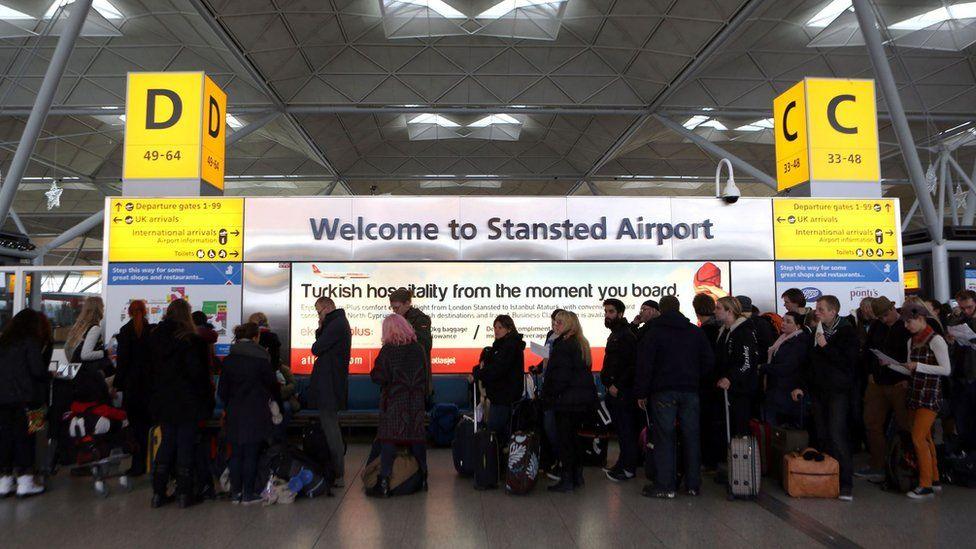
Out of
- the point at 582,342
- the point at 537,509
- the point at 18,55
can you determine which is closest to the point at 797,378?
the point at 582,342

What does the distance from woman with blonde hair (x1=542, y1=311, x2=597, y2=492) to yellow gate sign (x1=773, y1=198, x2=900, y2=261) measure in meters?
3.97

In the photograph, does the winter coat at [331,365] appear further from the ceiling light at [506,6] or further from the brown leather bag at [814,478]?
the ceiling light at [506,6]

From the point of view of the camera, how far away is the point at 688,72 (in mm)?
16969

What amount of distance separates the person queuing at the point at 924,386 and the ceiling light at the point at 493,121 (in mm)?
18720

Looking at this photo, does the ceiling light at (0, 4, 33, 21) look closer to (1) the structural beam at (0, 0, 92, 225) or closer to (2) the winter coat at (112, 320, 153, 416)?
(1) the structural beam at (0, 0, 92, 225)

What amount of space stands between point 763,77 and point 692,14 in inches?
183

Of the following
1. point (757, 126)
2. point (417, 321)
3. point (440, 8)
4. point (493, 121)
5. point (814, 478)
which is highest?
point (440, 8)

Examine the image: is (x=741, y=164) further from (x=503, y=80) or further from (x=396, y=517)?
(x=396, y=517)

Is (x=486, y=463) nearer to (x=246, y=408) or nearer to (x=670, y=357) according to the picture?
(x=670, y=357)

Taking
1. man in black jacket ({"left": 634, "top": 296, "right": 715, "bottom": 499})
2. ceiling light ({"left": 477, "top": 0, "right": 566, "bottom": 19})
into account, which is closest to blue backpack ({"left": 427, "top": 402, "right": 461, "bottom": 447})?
man in black jacket ({"left": 634, "top": 296, "right": 715, "bottom": 499})

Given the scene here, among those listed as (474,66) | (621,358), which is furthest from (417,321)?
(474,66)

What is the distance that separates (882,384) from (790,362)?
915 millimetres

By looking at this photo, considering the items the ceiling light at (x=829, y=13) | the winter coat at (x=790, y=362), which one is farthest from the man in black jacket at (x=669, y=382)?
the ceiling light at (x=829, y=13)

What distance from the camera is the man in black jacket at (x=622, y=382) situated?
5848mm
